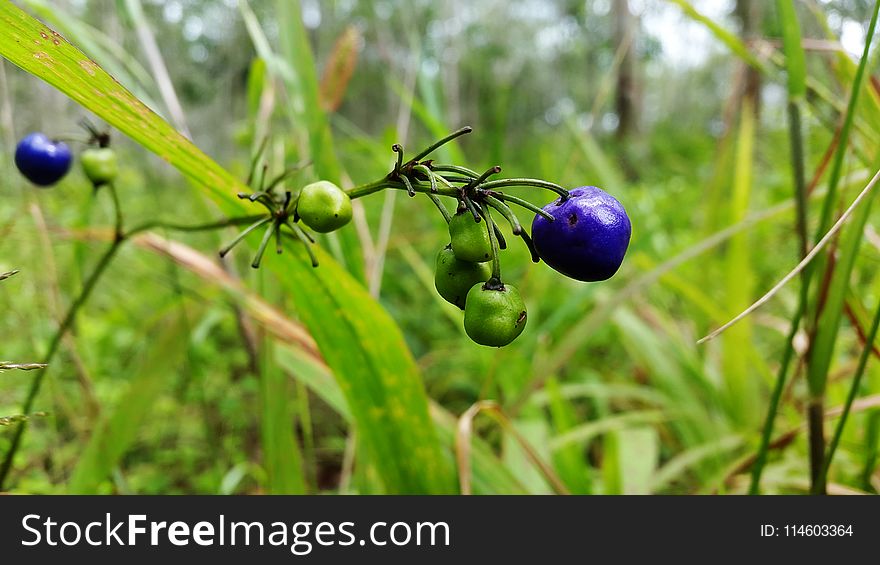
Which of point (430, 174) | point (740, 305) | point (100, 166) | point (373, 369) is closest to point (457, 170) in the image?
point (430, 174)

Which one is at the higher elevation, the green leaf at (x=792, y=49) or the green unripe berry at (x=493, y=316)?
the green leaf at (x=792, y=49)

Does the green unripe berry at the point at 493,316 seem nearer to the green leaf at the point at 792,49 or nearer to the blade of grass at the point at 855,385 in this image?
the blade of grass at the point at 855,385

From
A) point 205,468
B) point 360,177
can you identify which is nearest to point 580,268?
point 205,468

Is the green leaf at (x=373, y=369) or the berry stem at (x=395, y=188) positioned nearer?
the berry stem at (x=395, y=188)

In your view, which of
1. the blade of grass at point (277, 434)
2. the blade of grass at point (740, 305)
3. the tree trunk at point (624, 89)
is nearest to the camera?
the blade of grass at point (277, 434)

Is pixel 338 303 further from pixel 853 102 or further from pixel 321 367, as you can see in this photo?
pixel 853 102

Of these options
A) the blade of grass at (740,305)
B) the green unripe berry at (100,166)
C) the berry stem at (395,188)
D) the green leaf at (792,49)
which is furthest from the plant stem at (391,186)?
the blade of grass at (740,305)

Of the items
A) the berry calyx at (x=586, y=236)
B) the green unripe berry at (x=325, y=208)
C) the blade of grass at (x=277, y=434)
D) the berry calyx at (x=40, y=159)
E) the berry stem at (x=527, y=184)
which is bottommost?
the berry calyx at (x=586, y=236)
